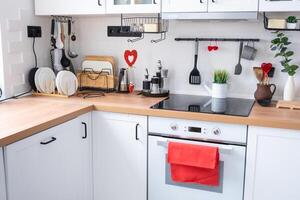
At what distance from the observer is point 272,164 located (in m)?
1.90

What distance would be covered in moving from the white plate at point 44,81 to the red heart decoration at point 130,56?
0.58m

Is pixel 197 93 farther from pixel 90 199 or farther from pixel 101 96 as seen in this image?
pixel 90 199

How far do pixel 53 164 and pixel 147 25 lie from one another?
111 cm

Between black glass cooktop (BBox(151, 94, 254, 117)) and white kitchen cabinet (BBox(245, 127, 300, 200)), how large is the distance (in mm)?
171

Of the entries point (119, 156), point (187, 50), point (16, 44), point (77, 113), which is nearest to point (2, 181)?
point (77, 113)

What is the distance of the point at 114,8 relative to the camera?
2385 mm

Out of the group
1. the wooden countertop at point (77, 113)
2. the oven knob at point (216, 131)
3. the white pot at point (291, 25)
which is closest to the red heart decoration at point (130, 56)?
the wooden countertop at point (77, 113)

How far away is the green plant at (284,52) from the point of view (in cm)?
221

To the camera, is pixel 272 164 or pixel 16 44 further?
pixel 16 44

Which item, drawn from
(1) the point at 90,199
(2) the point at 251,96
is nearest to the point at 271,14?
(2) the point at 251,96

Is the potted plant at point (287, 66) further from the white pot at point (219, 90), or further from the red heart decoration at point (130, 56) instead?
the red heart decoration at point (130, 56)

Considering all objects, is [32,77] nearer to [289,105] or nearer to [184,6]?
[184,6]

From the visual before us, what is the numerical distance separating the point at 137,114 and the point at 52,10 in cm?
107

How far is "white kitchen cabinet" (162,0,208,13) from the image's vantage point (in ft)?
7.09
